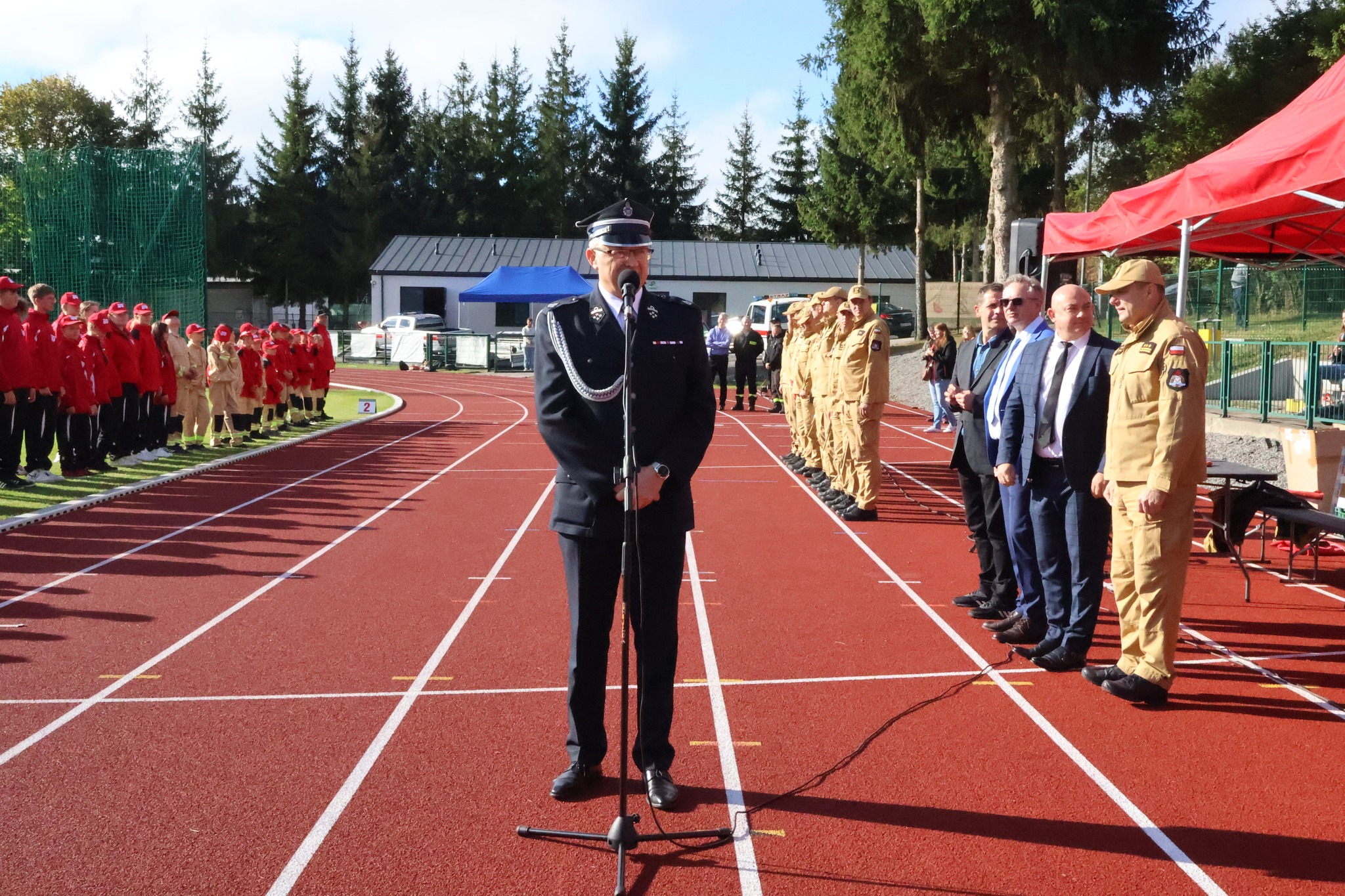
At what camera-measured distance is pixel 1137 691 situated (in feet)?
17.9

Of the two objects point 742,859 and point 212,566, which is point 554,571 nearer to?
point 212,566

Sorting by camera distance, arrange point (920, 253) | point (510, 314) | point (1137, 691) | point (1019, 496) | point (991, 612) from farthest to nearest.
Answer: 1. point (510, 314)
2. point (920, 253)
3. point (991, 612)
4. point (1019, 496)
5. point (1137, 691)

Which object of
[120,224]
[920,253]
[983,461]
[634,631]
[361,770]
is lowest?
[361,770]

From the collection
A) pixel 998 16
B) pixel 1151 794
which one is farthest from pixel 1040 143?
pixel 1151 794

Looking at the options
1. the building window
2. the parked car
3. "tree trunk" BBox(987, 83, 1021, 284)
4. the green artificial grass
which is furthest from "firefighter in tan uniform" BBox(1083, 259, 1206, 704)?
the building window

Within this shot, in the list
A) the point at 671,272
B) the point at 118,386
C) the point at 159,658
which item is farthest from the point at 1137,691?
the point at 671,272

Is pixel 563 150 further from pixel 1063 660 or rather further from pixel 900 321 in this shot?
pixel 1063 660

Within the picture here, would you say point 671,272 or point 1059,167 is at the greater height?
point 1059,167

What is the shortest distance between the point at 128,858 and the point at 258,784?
2.18 ft

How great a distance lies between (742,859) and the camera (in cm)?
391

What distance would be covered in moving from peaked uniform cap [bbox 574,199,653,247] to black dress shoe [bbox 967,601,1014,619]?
4.01 m

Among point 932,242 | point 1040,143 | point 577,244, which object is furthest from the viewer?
point 577,244

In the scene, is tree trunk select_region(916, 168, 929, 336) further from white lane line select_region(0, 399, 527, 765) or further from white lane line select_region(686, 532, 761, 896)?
white lane line select_region(686, 532, 761, 896)

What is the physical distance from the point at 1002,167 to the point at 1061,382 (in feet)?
62.0
